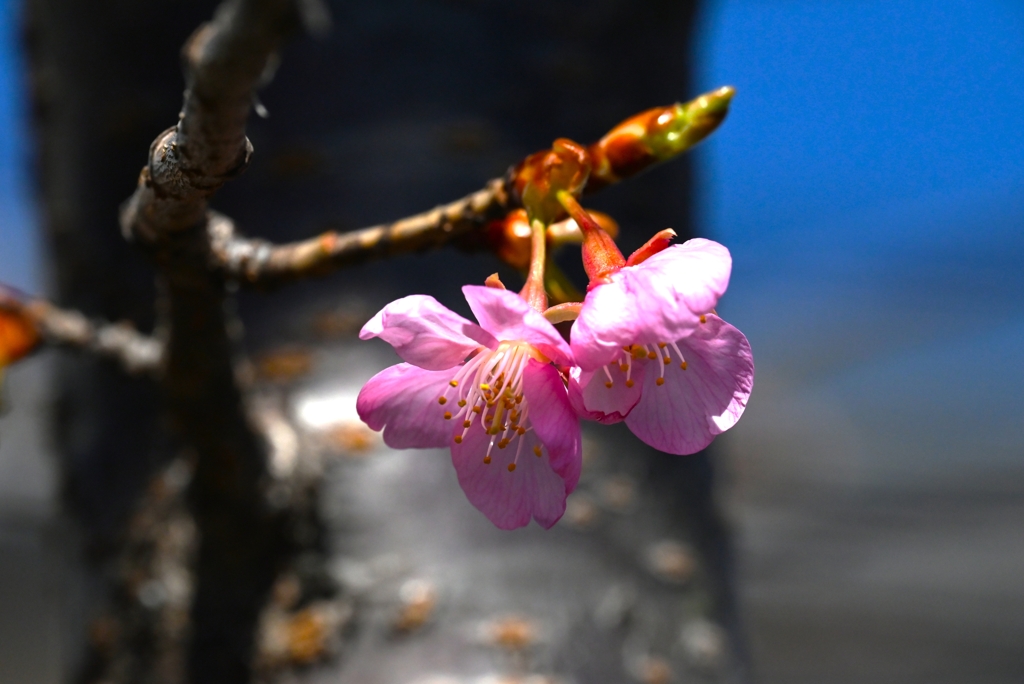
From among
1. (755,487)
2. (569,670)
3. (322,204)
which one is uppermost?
(755,487)

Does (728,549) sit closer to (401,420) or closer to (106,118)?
(401,420)

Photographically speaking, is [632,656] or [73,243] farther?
[73,243]

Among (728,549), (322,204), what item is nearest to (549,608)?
(728,549)

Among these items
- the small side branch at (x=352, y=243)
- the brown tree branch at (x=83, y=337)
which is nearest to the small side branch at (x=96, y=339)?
the brown tree branch at (x=83, y=337)

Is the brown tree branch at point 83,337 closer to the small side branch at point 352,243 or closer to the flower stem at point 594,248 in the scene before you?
the small side branch at point 352,243

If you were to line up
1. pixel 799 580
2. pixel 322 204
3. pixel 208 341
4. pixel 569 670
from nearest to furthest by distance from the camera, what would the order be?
pixel 208 341 → pixel 569 670 → pixel 322 204 → pixel 799 580

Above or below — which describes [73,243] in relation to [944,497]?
below

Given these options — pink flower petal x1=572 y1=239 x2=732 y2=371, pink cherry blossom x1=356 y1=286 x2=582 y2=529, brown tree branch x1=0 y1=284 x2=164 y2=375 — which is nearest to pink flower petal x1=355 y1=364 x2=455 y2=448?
pink cherry blossom x1=356 y1=286 x2=582 y2=529

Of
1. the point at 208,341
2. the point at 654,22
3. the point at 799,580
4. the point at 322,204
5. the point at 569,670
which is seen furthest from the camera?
the point at 799,580

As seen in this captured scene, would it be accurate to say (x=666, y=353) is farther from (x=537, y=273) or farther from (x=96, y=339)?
(x=96, y=339)

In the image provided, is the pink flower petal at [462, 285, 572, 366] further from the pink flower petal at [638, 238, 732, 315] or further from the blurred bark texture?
the blurred bark texture
